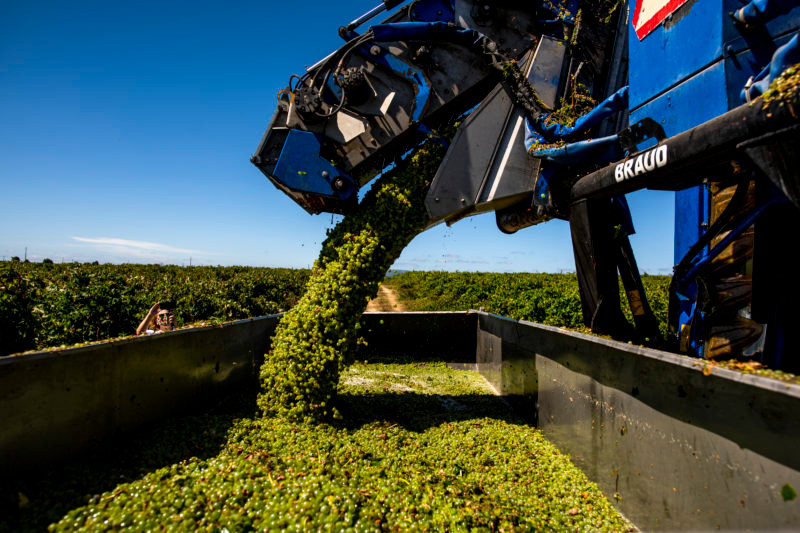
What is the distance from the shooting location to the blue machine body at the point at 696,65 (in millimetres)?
2350

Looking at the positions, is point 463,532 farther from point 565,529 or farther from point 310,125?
point 310,125

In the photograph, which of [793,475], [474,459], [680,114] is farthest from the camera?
[474,459]

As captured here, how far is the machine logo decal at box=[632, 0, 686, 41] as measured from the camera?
2904mm

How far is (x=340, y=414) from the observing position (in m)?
3.88

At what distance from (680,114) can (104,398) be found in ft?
14.2

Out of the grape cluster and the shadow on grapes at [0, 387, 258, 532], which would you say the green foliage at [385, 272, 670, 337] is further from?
the shadow on grapes at [0, 387, 258, 532]

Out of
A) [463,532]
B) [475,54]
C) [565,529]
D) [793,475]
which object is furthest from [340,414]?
[475,54]

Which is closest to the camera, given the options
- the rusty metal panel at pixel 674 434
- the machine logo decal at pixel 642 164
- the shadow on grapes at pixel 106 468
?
the rusty metal panel at pixel 674 434

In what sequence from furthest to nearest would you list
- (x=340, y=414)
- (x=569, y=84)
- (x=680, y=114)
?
(x=569, y=84) < (x=340, y=414) < (x=680, y=114)

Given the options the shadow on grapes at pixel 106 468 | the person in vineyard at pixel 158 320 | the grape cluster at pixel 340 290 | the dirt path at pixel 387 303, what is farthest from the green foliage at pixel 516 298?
the person in vineyard at pixel 158 320

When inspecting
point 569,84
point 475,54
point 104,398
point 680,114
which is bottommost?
point 104,398

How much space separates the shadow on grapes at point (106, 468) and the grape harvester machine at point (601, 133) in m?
2.42

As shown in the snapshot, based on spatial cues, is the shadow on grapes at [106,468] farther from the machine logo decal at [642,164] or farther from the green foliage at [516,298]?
the machine logo decal at [642,164]

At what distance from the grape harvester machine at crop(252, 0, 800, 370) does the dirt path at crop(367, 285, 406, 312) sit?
442 inches
